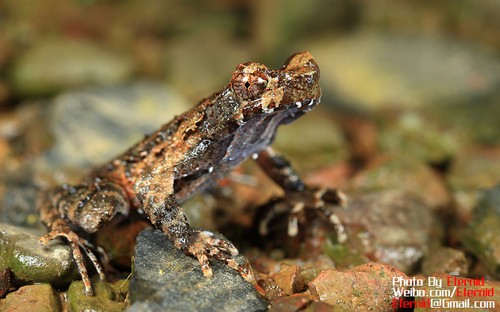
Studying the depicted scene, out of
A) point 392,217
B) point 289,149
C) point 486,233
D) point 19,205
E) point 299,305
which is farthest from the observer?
point 289,149

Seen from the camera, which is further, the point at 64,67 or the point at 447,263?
the point at 64,67

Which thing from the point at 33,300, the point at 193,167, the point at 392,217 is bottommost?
the point at 33,300

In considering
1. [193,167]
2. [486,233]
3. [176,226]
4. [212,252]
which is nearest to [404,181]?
[486,233]

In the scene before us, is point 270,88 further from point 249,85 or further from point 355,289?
point 355,289

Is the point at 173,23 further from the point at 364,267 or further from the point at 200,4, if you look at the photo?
the point at 364,267

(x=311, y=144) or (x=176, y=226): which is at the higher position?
(x=311, y=144)

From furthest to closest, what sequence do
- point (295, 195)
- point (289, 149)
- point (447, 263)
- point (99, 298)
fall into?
point (289, 149) → point (295, 195) → point (447, 263) → point (99, 298)

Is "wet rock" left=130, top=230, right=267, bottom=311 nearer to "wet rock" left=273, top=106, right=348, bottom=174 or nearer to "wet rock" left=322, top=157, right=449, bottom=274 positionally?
"wet rock" left=322, top=157, right=449, bottom=274
